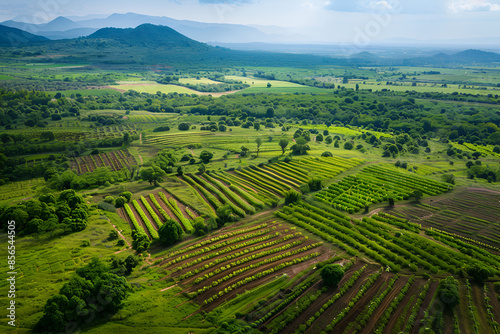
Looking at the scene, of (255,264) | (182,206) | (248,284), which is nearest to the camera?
(248,284)

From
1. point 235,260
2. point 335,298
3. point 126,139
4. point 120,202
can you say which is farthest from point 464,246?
point 126,139

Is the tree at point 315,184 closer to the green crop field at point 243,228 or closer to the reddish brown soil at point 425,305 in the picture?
the green crop field at point 243,228

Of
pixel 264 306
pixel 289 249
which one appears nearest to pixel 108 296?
pixel 264 306

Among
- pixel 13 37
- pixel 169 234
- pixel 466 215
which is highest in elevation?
pixel 13 37

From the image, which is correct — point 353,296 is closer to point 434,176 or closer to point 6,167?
point 434,176

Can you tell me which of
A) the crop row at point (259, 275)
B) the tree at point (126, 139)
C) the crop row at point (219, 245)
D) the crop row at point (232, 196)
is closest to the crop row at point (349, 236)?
the crop row at point (259, 275)

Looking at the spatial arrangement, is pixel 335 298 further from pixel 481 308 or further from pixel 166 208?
pixel 166 208
